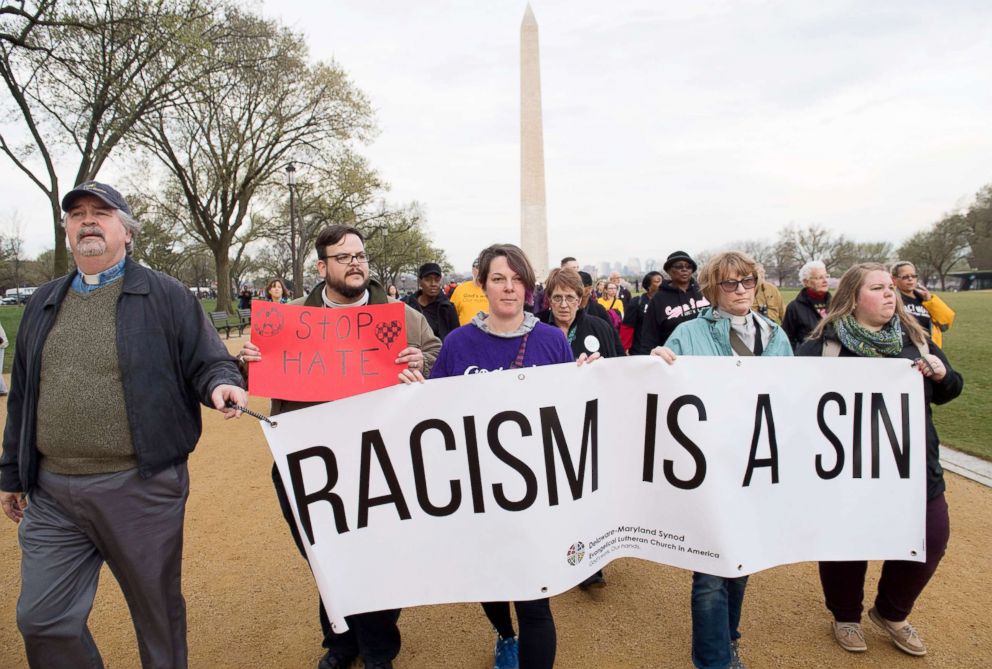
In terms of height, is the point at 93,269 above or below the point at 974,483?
above

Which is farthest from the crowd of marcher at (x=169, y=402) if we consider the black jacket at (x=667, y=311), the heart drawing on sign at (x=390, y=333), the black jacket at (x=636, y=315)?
the black jacket at (x=636, y=315)

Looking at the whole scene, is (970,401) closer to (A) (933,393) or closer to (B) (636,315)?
(B) (636,315)

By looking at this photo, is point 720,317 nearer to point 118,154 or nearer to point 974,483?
point 974,483

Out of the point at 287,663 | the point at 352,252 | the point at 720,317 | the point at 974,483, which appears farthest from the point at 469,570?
the point at 974,483

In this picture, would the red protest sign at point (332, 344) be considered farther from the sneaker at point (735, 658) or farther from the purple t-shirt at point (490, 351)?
the sneaker at point (735, 658)

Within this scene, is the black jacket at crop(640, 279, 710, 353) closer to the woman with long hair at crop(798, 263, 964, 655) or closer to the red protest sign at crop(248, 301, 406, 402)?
the woman with long hair at crop(798, 263, 964, 655)

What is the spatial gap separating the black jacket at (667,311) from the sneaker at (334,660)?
3516mm

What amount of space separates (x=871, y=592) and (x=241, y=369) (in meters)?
3.72

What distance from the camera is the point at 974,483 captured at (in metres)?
4.98

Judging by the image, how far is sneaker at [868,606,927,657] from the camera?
2834mm

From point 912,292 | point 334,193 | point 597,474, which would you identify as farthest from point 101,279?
point 334,193

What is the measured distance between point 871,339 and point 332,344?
2520 millimetres

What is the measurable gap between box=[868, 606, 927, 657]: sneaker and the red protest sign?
108 inches

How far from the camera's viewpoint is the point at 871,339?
2764 millimetres
